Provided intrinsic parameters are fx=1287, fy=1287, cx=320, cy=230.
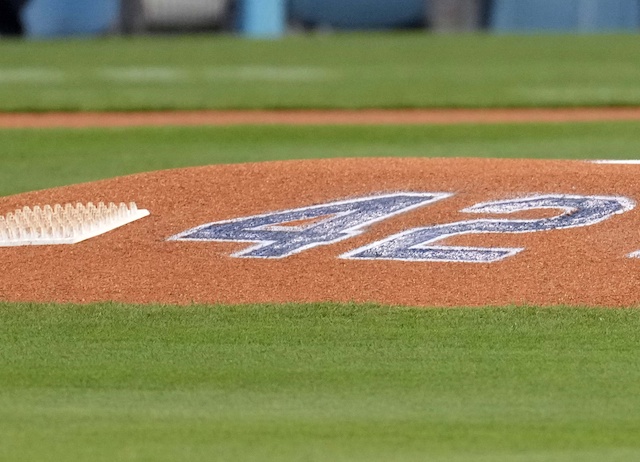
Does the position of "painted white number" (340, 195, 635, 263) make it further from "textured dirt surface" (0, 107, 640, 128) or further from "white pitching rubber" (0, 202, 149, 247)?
"textured dirt surface" (0, 107, 640, 128)

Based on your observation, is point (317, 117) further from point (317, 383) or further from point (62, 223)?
point (317, 383)

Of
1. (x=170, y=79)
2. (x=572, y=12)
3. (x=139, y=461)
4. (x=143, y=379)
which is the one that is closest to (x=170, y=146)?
(x=170, y=79)

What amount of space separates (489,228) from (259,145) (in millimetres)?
5337

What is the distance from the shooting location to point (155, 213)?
7.43 meters

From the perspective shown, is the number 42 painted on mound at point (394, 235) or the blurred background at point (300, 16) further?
the blurred background at point (300, 16)

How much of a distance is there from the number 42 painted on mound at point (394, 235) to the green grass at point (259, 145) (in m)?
3.08

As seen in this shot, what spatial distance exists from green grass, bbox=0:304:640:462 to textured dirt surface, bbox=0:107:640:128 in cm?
780

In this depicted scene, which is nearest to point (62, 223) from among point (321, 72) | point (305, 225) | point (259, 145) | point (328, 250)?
point (305, 225)

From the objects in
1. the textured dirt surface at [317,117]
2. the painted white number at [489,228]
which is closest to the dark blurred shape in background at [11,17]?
the textured dirt surface at [317,117]

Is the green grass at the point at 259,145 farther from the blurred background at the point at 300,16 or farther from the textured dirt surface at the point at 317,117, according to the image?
the blurred background at the point at 300,16

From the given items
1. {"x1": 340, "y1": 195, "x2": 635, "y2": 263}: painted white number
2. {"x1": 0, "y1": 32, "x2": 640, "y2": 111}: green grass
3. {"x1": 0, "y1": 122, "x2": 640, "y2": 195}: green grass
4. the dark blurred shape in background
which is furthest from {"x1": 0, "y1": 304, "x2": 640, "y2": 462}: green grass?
the dark blurred shape in background

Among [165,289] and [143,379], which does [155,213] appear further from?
[143,379]

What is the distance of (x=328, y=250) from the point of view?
22.2ft

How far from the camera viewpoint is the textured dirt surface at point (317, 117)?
13.7 m
